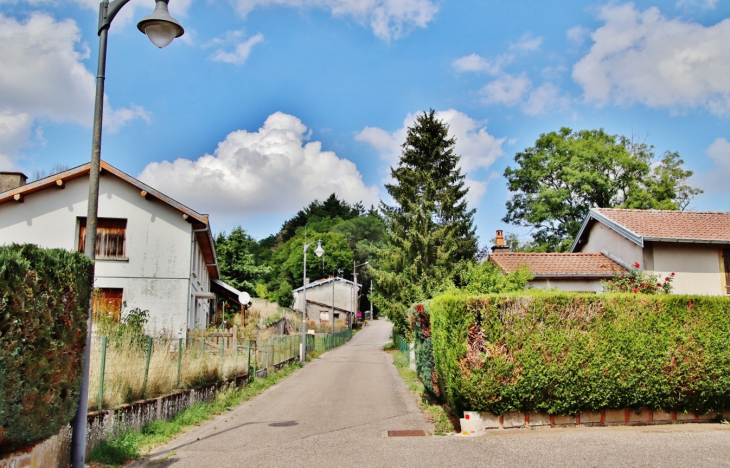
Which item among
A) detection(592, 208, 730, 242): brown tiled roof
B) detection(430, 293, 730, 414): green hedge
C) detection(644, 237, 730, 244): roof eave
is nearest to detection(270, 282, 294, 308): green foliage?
detection(592, 208, 730, 242): brown tiled roof

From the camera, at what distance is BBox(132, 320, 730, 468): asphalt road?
23.8 ft

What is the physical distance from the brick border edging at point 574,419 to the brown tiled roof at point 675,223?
36.6ft

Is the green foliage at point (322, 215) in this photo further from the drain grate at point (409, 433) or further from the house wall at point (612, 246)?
the drain grate at point (409, 433)

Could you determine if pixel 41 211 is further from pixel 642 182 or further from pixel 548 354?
pixel 642 182

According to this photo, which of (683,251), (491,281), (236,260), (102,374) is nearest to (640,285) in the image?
(491,281)

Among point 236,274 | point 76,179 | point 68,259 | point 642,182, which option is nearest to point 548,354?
point 68,259

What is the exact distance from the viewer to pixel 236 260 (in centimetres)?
5034

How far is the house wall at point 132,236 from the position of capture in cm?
2045

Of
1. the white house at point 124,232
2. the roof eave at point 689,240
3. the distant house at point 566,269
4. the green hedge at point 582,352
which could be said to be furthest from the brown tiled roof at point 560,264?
the white house at point 124,232

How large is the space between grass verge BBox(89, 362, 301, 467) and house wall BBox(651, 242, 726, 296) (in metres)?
14.8

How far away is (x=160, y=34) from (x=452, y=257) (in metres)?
28.7

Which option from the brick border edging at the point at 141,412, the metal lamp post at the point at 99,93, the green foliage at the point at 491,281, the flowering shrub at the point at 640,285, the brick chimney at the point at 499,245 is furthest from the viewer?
the brick chimney at the point at 499,245

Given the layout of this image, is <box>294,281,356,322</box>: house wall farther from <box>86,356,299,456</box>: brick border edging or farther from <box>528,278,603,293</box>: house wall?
<box>86,356,299,456</box>: brick border edging

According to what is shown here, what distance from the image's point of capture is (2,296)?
191 inches
